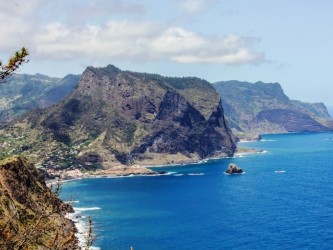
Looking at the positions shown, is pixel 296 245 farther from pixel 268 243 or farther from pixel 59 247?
pixel 59 247

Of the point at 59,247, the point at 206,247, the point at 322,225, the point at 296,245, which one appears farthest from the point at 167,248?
the point at 59,247

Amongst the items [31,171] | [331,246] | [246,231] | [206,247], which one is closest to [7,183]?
[31,171]

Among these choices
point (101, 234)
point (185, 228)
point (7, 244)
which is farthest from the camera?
point (185, 228)

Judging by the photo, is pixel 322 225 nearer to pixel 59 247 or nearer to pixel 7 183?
pixel 7 183

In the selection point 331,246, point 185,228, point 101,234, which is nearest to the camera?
point 331,246

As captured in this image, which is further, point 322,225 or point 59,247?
point 322,225

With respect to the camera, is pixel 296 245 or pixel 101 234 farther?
pixel 101 234

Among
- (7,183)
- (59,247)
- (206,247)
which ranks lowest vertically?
(206,247)

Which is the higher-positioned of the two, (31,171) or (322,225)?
(31,171)

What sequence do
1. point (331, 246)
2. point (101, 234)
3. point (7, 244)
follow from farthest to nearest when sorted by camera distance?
point (101, 234) → point (331, 246) → point (7, 244)
